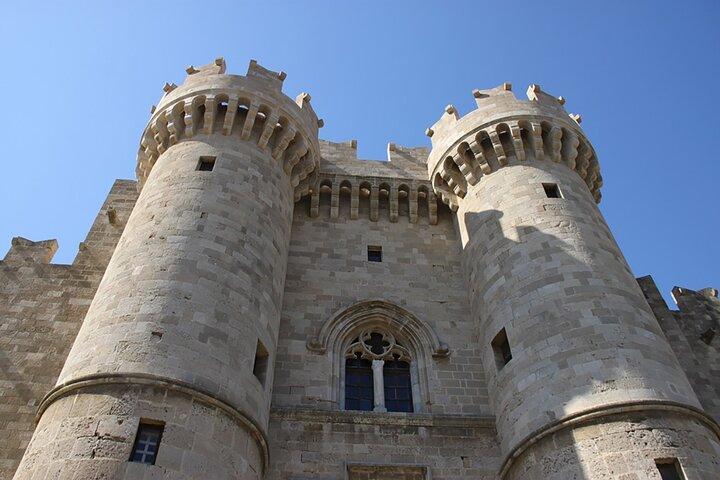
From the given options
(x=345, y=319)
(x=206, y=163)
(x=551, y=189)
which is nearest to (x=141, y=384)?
(x=345, y=319)

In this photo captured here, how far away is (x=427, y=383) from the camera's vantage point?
10797 mm

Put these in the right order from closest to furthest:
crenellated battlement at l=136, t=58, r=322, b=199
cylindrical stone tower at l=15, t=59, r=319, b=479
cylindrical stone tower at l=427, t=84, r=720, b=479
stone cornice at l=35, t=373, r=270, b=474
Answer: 1. cylindrical stone tower at l=15, t=59, r=319, b=479
2. stone cornice at l=35, t=373, r=270, b=474
3. cylindrical stone tower at l=427, t=84, r=720, b=479
4. crenellated battlement at l=136, t=58, r=322, b=199

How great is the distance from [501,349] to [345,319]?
2797mm

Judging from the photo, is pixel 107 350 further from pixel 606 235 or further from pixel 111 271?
pixel 606 235

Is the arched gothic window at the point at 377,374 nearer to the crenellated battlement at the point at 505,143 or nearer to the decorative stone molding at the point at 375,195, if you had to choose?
the decorative stone molding at the point at 375,195

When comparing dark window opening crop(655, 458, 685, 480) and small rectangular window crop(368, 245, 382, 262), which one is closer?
dark window opening crop(655, 458, 685, 480)

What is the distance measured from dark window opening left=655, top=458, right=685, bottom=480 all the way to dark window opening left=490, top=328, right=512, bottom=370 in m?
2.96

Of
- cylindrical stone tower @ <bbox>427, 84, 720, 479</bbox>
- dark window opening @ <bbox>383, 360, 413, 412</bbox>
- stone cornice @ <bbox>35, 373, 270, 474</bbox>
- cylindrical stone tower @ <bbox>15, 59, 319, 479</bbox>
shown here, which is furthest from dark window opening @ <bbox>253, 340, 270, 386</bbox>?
cylindrical stone tower @ <bbox>427, 84, 720, 479</bbox>

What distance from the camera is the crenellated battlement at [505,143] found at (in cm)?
1344

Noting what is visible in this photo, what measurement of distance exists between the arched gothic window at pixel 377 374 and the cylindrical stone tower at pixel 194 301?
1.57 metres

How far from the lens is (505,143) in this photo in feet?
45.0

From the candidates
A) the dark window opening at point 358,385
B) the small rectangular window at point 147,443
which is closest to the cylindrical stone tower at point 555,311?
the dark window opening at point 358,385

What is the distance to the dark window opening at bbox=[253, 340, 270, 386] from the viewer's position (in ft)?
32.1

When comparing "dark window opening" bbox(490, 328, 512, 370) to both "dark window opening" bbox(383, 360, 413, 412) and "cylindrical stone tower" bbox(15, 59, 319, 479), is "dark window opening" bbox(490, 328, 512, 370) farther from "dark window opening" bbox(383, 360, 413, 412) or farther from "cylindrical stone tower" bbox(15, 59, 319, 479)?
"cylindrical stone tower" bbox(15, 59, 319, 479)
